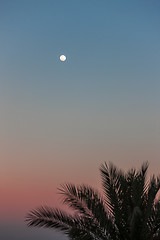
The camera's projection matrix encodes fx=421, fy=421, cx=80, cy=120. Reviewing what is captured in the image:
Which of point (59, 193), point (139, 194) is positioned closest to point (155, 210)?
point (139, 194)

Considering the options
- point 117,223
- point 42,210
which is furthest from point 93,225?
point 42,210

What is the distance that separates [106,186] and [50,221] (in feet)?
7.43

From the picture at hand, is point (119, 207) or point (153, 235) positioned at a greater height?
point (119, 207)

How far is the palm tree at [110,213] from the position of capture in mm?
14043

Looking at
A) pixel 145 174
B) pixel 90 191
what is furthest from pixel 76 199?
pixel 145 174

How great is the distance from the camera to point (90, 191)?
47.6ft

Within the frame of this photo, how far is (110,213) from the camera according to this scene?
1441 centimetres

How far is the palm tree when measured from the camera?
46.1ft

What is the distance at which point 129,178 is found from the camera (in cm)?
1491

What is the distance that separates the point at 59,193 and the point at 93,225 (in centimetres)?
157

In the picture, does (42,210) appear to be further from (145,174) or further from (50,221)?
(145,174)

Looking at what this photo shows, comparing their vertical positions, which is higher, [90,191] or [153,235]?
[90,191]

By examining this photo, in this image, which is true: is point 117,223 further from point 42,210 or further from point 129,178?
point 42,210

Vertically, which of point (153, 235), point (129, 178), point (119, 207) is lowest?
point (153, 235)
